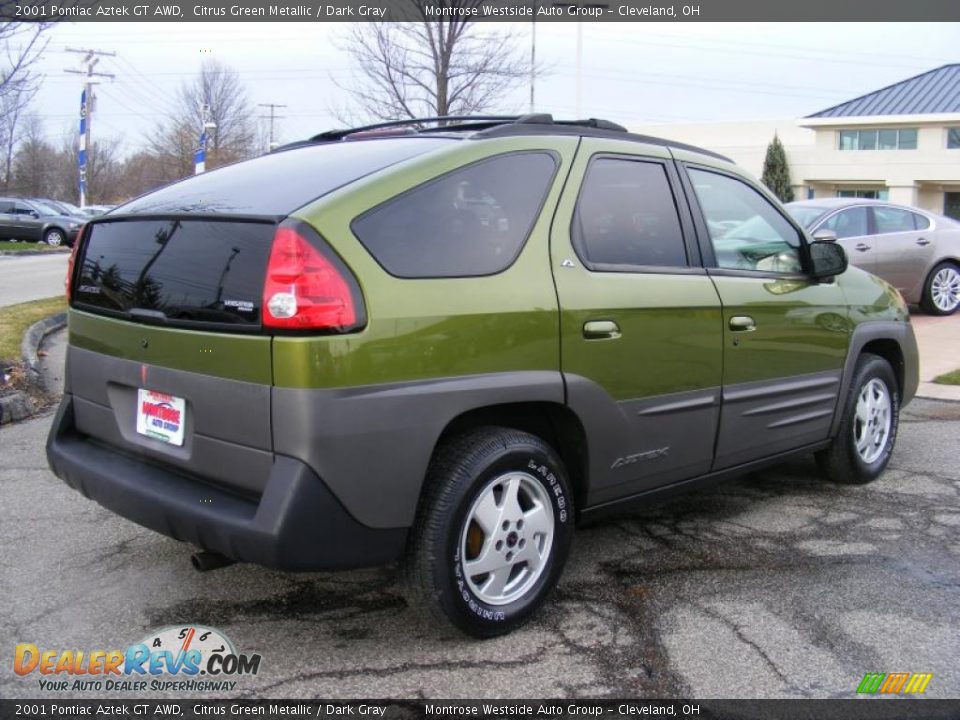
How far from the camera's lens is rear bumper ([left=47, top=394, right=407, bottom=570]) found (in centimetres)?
273

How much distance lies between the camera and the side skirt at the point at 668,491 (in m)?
3.63

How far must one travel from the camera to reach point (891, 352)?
541cm

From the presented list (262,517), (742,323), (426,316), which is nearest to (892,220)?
(742,323)

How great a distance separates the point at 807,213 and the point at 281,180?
9.58m

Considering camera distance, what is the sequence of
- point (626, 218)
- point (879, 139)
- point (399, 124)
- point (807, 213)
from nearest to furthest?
1. point (626, 218)
2. point (399, 124)
3. point (807, 213)
4. point (879, 139)

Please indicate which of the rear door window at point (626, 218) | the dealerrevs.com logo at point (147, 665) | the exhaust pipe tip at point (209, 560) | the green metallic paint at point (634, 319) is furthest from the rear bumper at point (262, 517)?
the rear door window at point (626, 218)

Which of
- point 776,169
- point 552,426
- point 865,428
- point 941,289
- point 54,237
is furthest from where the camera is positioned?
point 776,169

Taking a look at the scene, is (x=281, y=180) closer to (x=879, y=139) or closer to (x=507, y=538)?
(x=507, y=538)

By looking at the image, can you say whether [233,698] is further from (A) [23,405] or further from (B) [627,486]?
(A) [23,405]

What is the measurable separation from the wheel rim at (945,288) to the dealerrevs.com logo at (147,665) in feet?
39.3

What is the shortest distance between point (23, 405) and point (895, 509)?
583cm

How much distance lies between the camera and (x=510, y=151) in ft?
11.1

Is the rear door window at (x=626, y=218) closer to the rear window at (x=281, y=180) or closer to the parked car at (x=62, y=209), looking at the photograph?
the rear window at (x=281, y=180)

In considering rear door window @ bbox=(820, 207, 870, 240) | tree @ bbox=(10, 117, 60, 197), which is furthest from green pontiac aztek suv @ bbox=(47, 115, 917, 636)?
tree @ bbox=(10, 117, 60, 197)
